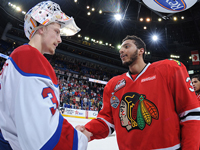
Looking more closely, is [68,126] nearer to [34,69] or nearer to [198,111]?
[34,69]

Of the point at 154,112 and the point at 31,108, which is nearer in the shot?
the point at 31,108

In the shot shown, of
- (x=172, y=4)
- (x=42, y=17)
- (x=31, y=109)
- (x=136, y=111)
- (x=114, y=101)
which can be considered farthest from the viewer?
(x=172, y=4)

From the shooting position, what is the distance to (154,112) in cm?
166

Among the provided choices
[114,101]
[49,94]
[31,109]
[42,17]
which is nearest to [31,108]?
[31,109]

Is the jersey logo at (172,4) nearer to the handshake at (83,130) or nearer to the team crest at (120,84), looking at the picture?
the team crest at (120,84)

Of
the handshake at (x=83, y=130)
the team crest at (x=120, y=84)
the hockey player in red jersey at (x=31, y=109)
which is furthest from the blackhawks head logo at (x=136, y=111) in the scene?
the hockey player in red jersey at (x=31, y=109)

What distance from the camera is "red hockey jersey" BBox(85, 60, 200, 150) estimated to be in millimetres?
1505

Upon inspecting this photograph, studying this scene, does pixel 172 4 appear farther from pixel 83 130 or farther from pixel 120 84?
pixel 83 130

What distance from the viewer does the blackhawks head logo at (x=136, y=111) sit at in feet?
5.51

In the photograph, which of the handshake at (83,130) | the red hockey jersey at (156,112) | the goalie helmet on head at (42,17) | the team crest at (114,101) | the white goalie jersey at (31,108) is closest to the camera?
the white goalie jersey at (31,108)

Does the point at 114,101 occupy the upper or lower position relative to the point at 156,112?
upper

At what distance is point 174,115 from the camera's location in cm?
159

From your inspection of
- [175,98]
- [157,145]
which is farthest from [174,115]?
[157,145]

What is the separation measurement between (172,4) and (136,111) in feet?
17.3
